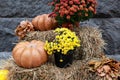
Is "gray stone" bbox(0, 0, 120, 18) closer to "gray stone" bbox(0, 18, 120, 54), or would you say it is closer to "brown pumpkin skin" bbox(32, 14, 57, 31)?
"gray stone" bbox(0, 18, 120, 54)

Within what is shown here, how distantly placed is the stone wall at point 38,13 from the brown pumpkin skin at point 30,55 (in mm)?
1111

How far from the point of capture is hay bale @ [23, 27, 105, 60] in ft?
11.7

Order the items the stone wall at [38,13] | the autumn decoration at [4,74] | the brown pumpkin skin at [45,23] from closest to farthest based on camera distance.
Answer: the autumn decoration at [4,74], the brown pumpkin skin at [45,23], the stone wall at [38,13]

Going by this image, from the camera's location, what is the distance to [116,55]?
4.50 metres

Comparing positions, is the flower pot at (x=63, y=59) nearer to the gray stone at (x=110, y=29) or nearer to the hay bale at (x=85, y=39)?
the hay bale at (x=85, y=39)

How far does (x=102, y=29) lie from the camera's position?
14.6ft

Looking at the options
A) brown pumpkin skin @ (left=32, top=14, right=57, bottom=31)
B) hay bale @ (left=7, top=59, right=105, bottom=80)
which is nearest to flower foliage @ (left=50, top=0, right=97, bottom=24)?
→ brown pumpkin skin @ (left=32, top=14, right=57, bottom=31)

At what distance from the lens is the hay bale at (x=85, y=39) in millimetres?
3560

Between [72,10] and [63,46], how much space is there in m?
0.45

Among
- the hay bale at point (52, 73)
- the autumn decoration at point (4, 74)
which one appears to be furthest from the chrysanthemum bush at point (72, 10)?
the autumn decoration at point (4, 74)

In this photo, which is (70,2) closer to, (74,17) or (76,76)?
(74,17)

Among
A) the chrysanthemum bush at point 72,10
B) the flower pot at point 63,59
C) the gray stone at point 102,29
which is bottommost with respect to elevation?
the gray stone at point 102,29

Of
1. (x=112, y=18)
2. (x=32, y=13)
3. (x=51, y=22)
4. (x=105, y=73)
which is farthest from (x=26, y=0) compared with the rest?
(x=105, y=73)

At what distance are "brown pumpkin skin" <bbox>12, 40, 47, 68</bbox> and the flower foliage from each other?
424mm
